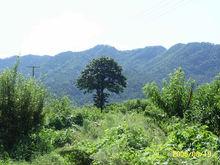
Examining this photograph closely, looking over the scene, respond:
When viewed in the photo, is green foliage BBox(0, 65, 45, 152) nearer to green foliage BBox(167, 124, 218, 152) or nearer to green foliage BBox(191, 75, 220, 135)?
green foliage BBox(191, 75, 220, 135)

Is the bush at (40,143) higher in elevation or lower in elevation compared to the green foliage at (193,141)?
lower

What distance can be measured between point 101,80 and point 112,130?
56.8 m

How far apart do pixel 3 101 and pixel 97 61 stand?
55.3 metres

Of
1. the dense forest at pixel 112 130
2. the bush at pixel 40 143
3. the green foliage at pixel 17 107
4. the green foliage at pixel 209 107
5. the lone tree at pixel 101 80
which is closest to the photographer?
the dense forest at pixel 112 130

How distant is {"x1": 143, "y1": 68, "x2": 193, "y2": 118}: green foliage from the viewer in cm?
2567

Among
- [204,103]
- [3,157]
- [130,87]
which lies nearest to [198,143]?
[3,157]

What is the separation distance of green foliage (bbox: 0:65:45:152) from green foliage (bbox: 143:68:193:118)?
305 inches

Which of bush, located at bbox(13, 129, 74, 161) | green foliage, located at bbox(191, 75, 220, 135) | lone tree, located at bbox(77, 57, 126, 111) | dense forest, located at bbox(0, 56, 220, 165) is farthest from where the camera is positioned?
lone tree, located at bbox(77, 57, 126, 111)

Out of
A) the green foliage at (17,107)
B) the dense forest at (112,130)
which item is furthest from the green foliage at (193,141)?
the green foliage at (17,107)

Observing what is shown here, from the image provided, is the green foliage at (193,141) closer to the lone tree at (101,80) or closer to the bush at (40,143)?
the bush at (40,143)

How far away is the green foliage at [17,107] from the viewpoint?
19.9 meters

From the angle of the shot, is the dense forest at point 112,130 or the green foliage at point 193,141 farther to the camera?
the dense forest at point 112,130
